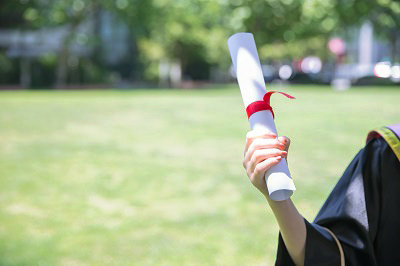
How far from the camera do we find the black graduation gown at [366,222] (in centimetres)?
161

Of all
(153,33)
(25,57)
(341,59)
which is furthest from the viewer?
(341,59)

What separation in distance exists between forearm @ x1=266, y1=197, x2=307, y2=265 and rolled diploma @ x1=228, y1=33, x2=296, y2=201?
18cm

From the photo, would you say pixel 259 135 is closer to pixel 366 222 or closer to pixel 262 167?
pixel 262 167

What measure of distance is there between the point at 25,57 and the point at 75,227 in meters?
29.7

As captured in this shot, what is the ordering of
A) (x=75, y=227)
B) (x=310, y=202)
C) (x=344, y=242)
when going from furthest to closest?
(x=310, y=202)
(x=75, y=227)
(x=344, y=242)

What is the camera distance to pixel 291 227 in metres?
1.54

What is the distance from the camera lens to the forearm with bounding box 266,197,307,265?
1.48 m

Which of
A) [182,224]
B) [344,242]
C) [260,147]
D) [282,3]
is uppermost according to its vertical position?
[282,3]

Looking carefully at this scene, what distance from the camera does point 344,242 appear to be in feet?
5.38

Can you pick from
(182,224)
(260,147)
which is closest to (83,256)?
(182,224)

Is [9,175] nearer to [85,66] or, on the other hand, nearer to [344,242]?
[344,242]

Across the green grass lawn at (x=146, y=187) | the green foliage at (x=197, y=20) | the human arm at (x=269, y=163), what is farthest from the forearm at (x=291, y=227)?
the green foliage at (x=197, y=20)

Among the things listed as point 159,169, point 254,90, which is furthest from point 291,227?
point 159,169

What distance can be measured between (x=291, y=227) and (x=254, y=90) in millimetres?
411
